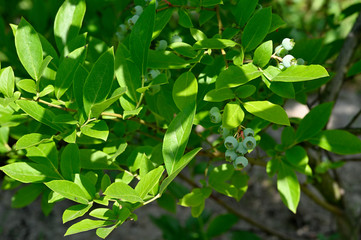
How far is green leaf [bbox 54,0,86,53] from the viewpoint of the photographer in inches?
29.1

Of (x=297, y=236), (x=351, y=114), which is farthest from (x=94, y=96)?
(x=351, y=114)

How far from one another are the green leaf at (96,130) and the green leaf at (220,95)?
171mm

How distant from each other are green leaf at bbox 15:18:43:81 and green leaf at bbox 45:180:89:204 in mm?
192

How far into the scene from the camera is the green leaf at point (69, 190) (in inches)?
23.0

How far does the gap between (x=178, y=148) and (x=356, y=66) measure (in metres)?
0.55

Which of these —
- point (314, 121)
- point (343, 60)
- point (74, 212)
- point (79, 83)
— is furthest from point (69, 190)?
point (343, 60)

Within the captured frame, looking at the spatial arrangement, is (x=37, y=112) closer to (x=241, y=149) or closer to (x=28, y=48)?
(x=28, y=48)

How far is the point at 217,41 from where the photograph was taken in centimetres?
63

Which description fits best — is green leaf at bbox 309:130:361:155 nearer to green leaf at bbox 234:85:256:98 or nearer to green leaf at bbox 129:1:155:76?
green leaf at bbox 234:85:256:98

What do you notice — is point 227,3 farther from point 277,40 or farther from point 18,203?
point 18,203

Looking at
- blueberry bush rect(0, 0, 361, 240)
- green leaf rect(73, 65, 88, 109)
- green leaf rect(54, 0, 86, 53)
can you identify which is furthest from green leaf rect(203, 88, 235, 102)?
green leaf rect(54, 0, 86, 53)

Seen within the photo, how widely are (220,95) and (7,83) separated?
0.35 meters

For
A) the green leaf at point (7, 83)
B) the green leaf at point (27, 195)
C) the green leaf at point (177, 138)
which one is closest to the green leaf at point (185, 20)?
the green leaf at point (177, 138)

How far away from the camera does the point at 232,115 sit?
612 mm
